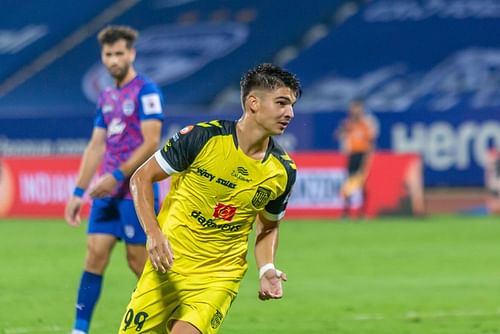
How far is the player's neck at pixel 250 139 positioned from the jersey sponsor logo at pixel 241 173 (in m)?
0.08

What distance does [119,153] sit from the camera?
8664 mm

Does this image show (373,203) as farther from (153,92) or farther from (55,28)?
(153,92)

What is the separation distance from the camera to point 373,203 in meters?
21.4

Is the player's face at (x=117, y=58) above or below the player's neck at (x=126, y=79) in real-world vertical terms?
above

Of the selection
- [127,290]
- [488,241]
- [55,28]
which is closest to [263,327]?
[127,290]

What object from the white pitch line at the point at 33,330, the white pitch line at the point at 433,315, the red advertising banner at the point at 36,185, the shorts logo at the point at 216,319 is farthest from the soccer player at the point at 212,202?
the red advertising banner at the point at 36,185

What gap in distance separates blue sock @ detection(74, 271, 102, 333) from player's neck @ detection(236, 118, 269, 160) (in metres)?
2.61

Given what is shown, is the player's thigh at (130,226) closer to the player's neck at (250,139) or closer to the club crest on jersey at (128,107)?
the club crest on jersey at (128,107)

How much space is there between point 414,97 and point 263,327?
1916 cm

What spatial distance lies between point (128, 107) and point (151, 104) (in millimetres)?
174

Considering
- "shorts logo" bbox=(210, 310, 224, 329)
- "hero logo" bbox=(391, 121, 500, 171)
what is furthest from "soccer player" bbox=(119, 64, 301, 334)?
"hero logo" bbox=(391, 121, 500, 171)

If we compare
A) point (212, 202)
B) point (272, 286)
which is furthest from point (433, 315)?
point (212, 202)

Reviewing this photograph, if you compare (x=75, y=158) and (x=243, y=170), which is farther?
(x=75, y=158)

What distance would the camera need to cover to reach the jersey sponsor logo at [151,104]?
8.55m
